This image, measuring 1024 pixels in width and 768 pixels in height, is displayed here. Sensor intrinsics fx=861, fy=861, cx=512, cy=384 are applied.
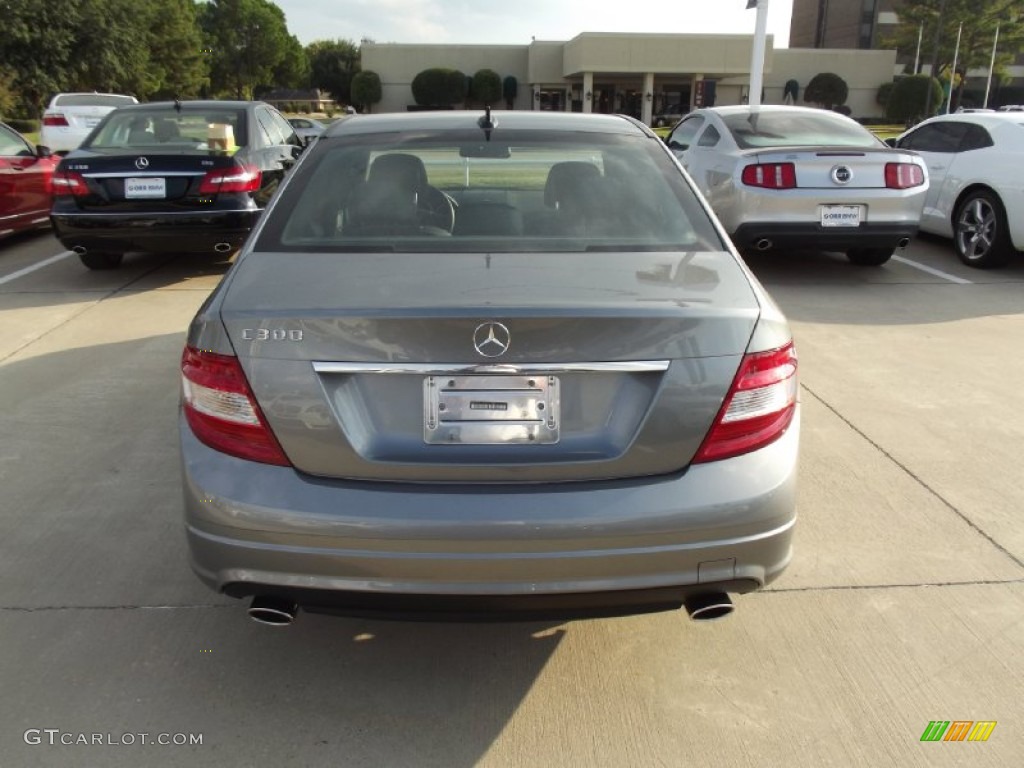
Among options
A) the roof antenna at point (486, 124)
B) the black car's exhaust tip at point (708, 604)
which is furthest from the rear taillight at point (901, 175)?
the black car's exhaust tip at point (708, 604)

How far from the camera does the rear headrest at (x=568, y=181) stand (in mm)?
2963

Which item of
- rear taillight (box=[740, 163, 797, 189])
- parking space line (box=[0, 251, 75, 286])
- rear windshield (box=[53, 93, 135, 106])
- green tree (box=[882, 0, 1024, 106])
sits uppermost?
green tree (box=[882, 0, 1024, 106])

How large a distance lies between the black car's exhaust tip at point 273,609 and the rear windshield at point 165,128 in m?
6.40

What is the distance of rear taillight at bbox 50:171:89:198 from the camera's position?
7.25 metres

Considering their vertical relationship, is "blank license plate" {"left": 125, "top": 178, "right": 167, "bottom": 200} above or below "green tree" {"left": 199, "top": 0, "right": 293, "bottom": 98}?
below

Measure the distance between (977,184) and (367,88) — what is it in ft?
193

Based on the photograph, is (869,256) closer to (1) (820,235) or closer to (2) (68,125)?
(1) (820,235)

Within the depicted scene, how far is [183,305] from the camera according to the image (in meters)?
6.92

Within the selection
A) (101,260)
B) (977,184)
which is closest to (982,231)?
(977,184)

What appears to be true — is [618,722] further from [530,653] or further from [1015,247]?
[1015,247]

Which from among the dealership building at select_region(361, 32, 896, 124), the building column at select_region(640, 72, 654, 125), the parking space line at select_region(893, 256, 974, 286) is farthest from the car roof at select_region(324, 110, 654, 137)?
the dealership building at select_region(361, 32, 896, 124)

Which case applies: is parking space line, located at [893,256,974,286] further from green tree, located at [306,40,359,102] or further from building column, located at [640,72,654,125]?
green tree, located at [306,40,359,102]

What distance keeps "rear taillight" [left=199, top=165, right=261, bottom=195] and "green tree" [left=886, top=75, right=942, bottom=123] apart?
2000 inches

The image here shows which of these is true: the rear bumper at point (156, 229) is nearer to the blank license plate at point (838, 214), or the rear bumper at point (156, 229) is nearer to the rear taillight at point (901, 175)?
the blank license plate at point (838, 214)
